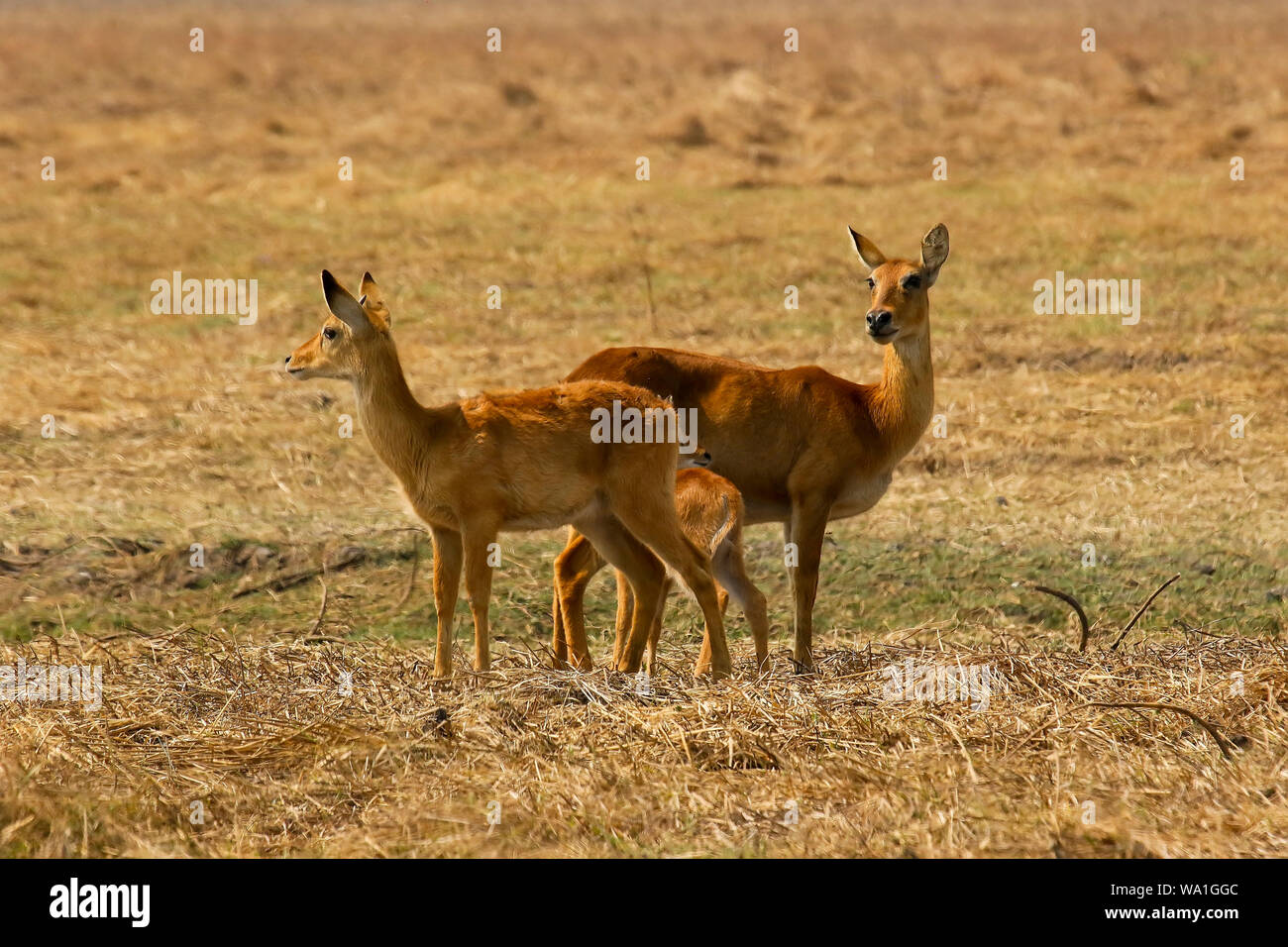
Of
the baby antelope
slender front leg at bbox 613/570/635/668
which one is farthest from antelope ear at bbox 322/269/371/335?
slender front leg at bbox 613/570/635/668

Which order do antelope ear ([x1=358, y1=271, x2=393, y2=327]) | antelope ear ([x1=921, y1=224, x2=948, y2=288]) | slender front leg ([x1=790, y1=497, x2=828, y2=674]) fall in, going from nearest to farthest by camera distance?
antelope ear ([x1=358, y1=271, x2=393, y2=327]), slender front leg ([x1=790, y1=497, x2=828, y2=674]), antelope ear ([x1=921, y1=224, x2=948, y2=288])

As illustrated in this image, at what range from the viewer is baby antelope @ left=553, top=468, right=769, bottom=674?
9.01 m

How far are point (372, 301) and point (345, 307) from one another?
43 centimetres

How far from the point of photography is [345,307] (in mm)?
8359

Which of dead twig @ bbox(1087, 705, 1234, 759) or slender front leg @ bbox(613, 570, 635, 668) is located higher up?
slender front leg @ bbox(613, 570, 635, 668)

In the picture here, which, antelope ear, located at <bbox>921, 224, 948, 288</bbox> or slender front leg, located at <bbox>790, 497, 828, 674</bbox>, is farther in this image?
antelope ear, located at <bbox>921, 224, 948, 288</bbox>

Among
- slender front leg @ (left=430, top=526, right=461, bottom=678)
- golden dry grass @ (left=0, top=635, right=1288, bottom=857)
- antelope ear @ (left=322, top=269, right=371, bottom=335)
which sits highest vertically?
antelope ear @ (left=322, top=269, right=371, bottom=335)

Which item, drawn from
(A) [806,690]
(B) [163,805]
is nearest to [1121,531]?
(A) [806,690]

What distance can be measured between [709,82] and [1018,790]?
1101 inches

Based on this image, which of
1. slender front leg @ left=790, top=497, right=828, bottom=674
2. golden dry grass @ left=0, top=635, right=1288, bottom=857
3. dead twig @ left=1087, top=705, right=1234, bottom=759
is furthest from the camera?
slender front leg @ left=790, top=497, right=828, bottom=674

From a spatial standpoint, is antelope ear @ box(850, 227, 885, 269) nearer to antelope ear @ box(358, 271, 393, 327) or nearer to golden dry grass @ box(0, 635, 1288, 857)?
golden dry grass @ box(0, 635, 1288, 857)

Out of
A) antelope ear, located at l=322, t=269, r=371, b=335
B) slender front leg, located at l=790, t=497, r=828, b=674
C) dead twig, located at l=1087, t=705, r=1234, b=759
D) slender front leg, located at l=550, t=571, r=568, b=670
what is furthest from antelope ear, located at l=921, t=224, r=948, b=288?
antelope ear, located at l=322, t=269, r=371, b=335

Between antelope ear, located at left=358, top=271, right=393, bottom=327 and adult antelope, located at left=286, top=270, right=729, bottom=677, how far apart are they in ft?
0.09

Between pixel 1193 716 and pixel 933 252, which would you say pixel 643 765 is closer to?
pixel 1193 716
